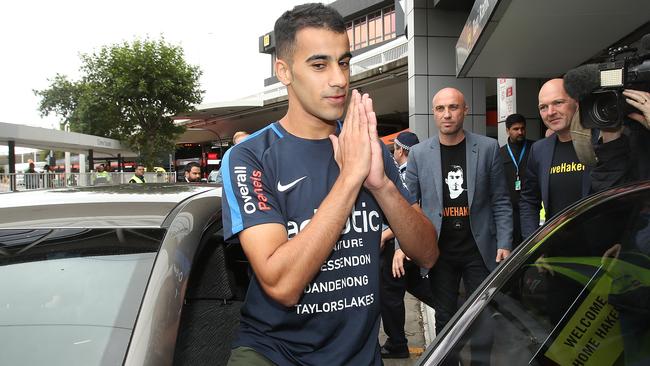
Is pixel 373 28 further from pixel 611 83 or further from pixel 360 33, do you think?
pixel 611 83

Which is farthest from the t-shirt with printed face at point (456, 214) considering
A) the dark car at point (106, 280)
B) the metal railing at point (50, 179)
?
the metal railing at point (50, 179)

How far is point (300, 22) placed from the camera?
5.51 feet

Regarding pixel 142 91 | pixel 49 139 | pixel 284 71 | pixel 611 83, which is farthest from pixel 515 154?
pixel 142 91

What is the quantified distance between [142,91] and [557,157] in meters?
32.5

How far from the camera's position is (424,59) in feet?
38.1

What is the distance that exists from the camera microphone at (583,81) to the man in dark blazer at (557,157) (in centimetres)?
102

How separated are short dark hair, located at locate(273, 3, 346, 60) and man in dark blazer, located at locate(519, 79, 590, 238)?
2.32 m

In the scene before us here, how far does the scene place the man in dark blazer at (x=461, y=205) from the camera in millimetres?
3701

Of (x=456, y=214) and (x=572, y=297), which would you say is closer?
(x=572, y=297)

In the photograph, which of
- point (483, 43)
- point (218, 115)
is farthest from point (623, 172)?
point (218, 115)

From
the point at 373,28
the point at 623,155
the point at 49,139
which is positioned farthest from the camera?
the point at 373,28

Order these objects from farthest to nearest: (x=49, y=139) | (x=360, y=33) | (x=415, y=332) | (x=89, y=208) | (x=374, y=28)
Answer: (x=360, y=33)
(x=374, y=28)
(x=49, y=139)
(x=415, y=332)
(x=89, y=208)

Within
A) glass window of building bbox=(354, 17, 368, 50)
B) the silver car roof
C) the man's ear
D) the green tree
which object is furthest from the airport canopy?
the man's ear

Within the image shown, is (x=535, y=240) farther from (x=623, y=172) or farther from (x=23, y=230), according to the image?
(x=23, y=230)
